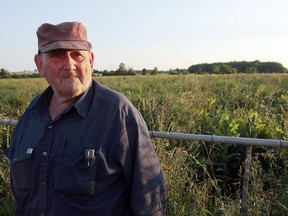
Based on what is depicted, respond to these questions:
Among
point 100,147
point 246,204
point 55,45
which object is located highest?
point 55,45

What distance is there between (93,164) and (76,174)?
0.12 m

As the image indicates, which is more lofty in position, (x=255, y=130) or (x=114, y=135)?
(x=114, y=135)

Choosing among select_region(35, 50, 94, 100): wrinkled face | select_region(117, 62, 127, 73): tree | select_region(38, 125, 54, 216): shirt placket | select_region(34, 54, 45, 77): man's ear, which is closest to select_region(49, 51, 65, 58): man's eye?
select_region(35, 50, 94, 100): wrinkled face

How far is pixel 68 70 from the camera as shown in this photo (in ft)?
6.36

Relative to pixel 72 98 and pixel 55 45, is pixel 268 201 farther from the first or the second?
pixel 55 45

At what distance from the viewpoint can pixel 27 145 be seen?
2062 mm

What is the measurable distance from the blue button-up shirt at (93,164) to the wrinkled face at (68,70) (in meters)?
0.08

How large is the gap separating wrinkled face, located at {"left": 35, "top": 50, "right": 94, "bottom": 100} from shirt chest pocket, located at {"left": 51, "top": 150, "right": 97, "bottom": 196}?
0.40 meters

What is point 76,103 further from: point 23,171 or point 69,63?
point 23,171

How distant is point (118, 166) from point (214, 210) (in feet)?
4.94

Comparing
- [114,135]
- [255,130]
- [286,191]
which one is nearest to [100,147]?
[114,135]

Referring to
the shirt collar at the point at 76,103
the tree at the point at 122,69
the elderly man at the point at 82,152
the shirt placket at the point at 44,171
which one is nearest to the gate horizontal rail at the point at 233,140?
the elderly man at the point at 82,152

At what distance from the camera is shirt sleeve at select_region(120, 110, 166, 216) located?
1.90 metres

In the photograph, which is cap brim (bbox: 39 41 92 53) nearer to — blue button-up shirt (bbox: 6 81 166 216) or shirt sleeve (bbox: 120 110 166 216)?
blue button-up shirt (bbox: 6 81 166 216)
